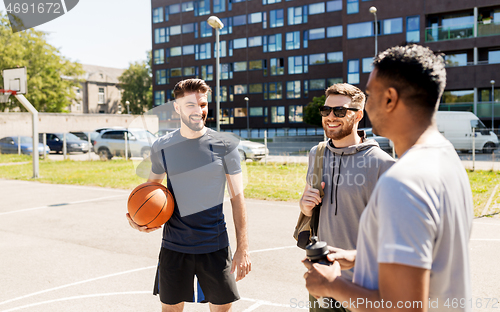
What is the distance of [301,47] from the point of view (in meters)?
52.6

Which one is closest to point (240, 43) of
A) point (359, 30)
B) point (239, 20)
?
point (239, 20)

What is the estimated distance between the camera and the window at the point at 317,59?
51.2 meters

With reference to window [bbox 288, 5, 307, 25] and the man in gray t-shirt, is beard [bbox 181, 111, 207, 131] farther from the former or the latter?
window [bbox 288, 5, 307, 25]

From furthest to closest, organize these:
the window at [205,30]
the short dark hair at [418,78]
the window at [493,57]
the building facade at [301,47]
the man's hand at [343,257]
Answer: the window at [205,30], the building facade at [301,47], the window at [493,57], the man's hand at [343,257], the short dark hair at [418,78]

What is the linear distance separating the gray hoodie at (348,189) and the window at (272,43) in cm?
5342

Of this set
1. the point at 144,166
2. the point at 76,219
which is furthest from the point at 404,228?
the point at 76,219

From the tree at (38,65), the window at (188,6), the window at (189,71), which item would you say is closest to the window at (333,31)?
the window at (189,71)

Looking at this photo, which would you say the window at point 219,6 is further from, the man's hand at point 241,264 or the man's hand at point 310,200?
the man's hand at point 310,200

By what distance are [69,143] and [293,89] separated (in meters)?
30.0

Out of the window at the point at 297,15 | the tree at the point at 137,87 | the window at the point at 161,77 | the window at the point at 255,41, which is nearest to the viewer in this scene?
the window at the point at 297,15

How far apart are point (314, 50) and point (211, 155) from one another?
50777mm

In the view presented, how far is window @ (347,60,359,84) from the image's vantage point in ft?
135

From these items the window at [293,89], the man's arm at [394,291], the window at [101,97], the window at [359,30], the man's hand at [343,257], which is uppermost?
the window at [359,30]

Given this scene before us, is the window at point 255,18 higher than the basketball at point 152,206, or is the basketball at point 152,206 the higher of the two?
the window at point 255,18
